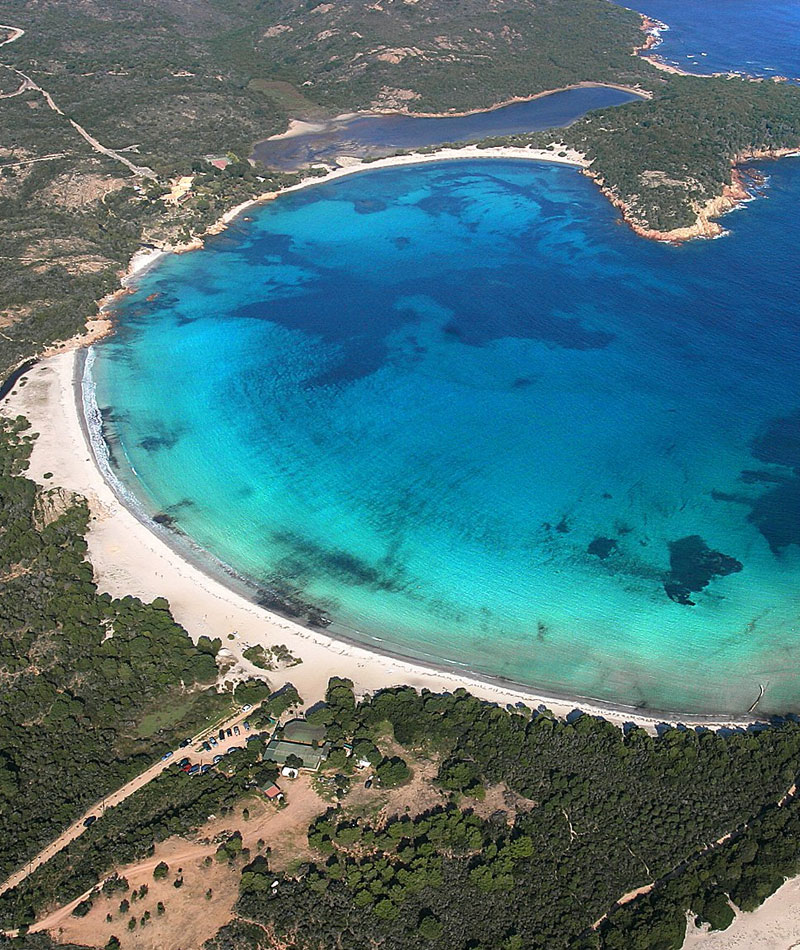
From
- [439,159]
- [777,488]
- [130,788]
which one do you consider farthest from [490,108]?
[130,788]

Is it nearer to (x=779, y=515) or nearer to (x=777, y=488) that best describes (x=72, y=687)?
(x=779, y=515)

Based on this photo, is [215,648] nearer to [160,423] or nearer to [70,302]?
[160,423]

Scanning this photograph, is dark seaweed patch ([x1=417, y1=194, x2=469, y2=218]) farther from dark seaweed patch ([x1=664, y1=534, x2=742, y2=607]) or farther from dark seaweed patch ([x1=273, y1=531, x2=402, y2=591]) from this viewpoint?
dark seaweed patch ([x1=664, y1=534, x2=742, y2=607])

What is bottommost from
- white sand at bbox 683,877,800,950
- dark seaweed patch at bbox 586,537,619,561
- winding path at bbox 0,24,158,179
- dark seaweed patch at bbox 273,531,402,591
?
white sand at bbox 683,877,800,950

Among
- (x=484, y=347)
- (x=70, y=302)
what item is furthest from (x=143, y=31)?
(x=484, y=347)

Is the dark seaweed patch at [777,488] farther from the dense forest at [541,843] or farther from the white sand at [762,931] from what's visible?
the white sand at [762,931]

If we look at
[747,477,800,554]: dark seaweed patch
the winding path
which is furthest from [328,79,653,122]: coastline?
[747,477,800,554]: dark seaweed patch

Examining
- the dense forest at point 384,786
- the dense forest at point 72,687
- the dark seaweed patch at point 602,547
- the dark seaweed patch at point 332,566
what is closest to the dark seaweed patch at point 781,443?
the dark seaweed patch at point 602,547
